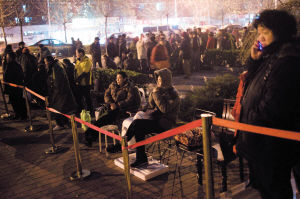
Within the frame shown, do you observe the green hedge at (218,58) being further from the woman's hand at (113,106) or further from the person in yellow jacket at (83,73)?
the woman's hand at (113,106)

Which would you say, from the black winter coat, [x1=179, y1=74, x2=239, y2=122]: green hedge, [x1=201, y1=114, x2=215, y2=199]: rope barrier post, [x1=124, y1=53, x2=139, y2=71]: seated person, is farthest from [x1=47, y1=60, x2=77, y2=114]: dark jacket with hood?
[x1=201, y1=114, x2=215, y2=199]: rope barrier post

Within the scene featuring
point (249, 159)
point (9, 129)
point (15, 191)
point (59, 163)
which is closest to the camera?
point (249, 159)

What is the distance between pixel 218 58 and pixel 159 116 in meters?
12.4

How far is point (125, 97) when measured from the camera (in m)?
6.48

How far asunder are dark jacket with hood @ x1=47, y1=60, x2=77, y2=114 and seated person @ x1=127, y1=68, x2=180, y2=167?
3054 millimetres

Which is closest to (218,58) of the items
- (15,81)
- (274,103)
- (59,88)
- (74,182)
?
(15,81)

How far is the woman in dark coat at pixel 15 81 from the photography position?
877cm

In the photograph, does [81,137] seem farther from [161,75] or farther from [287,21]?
[287,21]

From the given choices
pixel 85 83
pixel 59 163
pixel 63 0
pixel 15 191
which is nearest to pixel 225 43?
pixel 85 83

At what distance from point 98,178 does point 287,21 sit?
3710 millimetres

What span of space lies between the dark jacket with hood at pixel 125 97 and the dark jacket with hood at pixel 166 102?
1.15 m

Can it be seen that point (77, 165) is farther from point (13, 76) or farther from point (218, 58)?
point (218, 58)

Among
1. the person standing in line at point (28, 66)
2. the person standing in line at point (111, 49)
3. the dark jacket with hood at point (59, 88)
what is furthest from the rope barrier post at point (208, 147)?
the person standing in line at point (111, 49)

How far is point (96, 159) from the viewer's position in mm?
5922
